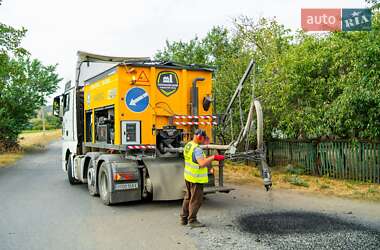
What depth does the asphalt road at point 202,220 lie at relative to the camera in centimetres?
564

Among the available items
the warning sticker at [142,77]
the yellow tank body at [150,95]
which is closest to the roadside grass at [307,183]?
the yellow tank body at [150,95]

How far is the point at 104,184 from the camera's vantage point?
8680 mm

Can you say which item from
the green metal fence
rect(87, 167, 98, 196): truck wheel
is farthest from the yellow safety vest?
the green metal fence

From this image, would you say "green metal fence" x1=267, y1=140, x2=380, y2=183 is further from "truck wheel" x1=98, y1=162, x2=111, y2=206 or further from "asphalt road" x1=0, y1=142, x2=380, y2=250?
"truck wheel" x1=98, y1=162, x2=111, y2=206

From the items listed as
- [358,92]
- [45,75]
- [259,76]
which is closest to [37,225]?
[358,92]

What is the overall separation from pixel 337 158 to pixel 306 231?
20.0 ft

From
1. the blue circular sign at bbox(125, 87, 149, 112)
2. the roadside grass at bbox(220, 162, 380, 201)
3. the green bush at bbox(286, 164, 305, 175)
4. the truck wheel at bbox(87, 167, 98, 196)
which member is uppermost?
the blue circular sign at bbox(125, 87, 149, 112)

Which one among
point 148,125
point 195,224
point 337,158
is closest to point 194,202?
point 195,224

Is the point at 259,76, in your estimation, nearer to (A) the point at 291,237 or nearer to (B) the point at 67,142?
(B) the point at 67,142

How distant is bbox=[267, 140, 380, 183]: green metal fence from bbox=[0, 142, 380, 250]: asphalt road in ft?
8.00

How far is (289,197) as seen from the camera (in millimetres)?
9289

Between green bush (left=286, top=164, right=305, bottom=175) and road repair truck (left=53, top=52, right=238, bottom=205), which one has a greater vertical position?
road repair truck (left=53, top=52, right=238, bottom=205)

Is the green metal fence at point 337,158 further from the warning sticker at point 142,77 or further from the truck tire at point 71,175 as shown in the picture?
the truck tire at point 71,175

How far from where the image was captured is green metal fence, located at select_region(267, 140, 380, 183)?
35.2 ft
